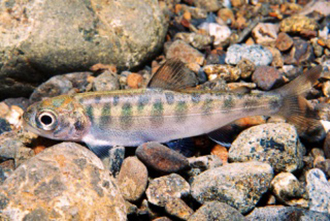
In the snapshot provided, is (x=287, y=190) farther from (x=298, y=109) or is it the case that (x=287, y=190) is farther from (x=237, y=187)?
(x=298, y=109)

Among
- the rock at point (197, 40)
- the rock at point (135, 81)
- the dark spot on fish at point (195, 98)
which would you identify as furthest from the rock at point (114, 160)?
the rock at point (197, 40)

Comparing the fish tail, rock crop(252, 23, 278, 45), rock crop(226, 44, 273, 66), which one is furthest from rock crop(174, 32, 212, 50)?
the fish tail

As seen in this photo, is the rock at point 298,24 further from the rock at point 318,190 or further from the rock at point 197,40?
the rock at point 318,190

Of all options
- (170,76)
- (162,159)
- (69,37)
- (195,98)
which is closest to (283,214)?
(162,159)

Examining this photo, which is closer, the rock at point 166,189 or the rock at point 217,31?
the rock at point 166,189

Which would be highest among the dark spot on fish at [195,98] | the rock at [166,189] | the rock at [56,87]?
the dark spot on fish at [195,98]

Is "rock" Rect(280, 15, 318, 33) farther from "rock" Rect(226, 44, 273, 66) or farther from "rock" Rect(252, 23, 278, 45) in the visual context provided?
"rock" Rect(226, 44, 273, 66)

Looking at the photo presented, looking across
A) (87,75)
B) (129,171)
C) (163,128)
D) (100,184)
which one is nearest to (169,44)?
(87,75)
